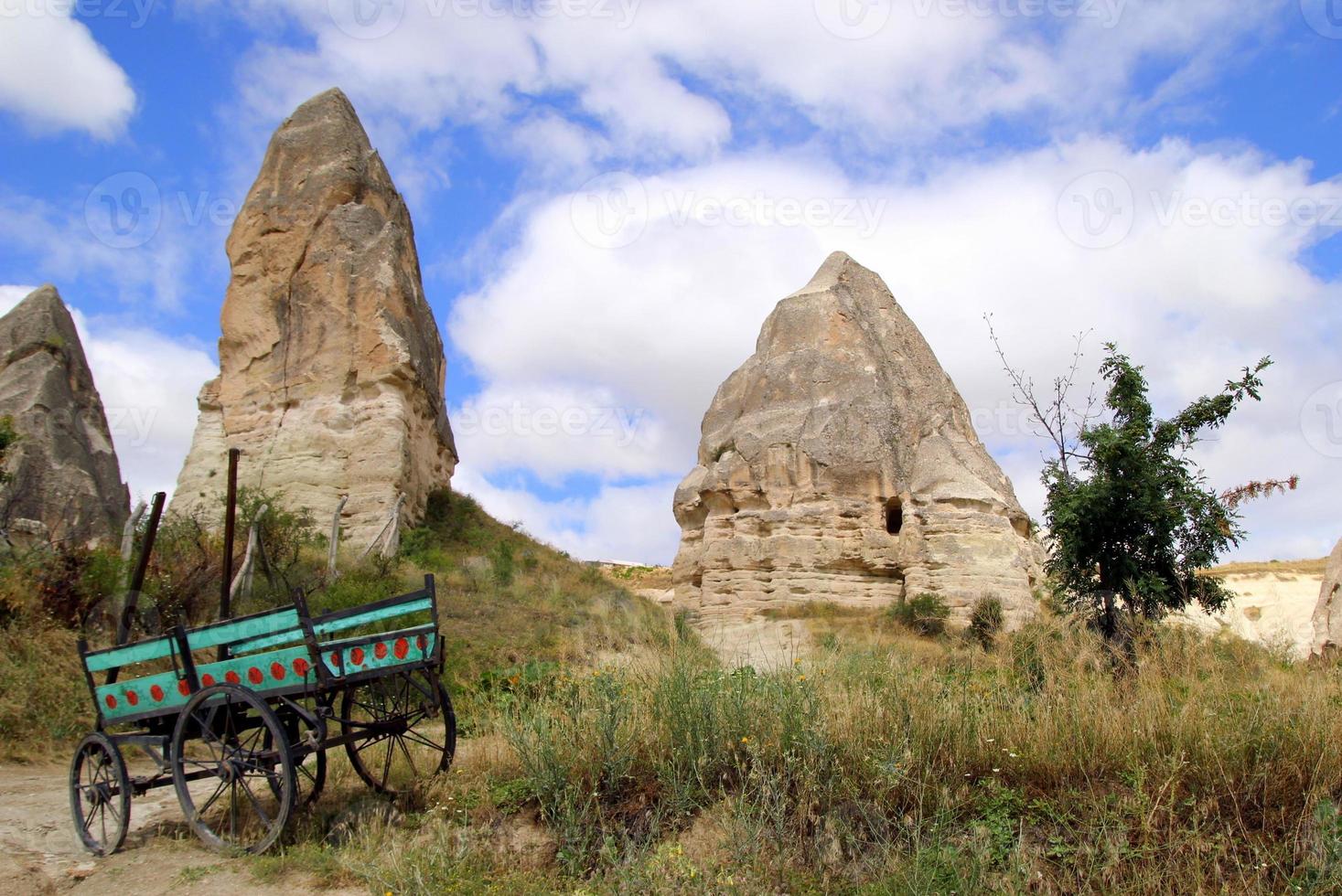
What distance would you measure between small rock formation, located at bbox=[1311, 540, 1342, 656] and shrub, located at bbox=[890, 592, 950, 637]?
6.54m

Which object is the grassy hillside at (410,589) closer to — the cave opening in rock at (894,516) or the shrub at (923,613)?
the shrub at (923,613)

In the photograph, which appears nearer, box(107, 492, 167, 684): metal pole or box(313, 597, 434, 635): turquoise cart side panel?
box(313, 597, 434, 635): turquoise cart side panel

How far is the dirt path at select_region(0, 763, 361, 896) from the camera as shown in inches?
177

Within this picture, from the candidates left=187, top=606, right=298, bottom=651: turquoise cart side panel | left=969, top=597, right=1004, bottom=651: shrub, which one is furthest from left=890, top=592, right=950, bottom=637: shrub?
left=187, top=606, right=298, bottom=651: turquoise cart side panel

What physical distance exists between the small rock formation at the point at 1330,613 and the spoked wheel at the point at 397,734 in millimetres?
7261

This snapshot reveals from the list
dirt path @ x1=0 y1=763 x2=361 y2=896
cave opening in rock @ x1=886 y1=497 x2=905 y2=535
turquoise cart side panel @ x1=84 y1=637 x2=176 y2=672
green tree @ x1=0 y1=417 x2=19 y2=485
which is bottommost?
dirt path @ x1=0 y1=763 x2=361 y2=896

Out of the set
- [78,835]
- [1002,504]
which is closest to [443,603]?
[78,835]

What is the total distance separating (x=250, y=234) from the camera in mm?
20984

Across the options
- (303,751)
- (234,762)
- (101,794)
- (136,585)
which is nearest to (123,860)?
(101,794)

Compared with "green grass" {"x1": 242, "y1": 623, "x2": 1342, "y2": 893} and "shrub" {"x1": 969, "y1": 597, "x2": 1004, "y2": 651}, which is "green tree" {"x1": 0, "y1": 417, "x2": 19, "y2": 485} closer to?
"green grass" {"x1": 242, "y1": 623, "x2": 1342, "y2": 893}

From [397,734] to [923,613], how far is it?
11735 mm

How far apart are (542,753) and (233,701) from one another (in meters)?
1.52

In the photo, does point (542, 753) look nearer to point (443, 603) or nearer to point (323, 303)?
point (443, 603)

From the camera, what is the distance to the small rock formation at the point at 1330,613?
8.26 metres
